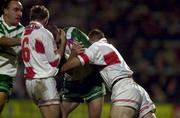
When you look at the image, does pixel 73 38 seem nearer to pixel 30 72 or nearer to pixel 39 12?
pixel 39 12

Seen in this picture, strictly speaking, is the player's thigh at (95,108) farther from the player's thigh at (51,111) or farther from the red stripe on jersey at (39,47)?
the red stripe on jersey at (39,47)

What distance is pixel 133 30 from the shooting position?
60.3ft

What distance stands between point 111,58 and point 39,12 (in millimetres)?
1206

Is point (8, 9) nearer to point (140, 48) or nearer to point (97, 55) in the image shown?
point (97, 55)

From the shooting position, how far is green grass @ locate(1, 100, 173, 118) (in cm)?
1453

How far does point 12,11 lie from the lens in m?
9.32

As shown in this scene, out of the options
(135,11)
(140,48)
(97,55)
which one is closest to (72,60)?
(97,55)

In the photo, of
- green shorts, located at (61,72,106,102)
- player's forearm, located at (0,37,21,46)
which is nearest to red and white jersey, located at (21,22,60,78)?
player's forearm, located at (0,37,21,46)

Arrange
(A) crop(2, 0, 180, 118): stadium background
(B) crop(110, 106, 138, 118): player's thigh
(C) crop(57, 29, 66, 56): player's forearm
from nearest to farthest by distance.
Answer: (B) crop(110, 106, 138, 118): player's thigh
(C) crop(57, 29, 66, 56): player's forearm
(A) crop(2, 0, 180, 118): stadium background

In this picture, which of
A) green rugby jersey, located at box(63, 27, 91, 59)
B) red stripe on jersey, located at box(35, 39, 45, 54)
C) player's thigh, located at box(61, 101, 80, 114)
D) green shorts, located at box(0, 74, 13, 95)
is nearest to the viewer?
red stripe on jersey, located at box(35, 39, 45, 54)

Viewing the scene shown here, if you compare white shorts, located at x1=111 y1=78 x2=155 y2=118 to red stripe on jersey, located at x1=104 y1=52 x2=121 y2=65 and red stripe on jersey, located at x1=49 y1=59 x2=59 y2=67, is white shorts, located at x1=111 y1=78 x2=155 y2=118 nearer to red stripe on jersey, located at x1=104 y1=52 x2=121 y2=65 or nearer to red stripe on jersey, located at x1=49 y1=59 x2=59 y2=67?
red stripe on jersey, located at x1=104 y1=52 x2=121 y2=65

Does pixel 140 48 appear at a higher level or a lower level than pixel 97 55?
lower

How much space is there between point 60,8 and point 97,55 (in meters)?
10.4

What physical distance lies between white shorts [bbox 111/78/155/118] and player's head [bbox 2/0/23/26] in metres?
1.75
